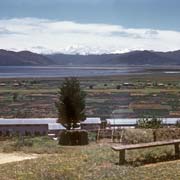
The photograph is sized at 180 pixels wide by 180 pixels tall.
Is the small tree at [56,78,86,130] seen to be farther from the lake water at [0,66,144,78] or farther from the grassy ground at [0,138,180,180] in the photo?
the lake water at [0,66,144,78]

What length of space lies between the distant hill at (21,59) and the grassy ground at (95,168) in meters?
165

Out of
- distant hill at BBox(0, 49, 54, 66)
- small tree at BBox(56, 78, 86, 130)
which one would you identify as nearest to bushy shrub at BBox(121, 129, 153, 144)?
small tree at BBox(56, 78, 86, 130)

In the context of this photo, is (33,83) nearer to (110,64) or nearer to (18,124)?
(18,124)

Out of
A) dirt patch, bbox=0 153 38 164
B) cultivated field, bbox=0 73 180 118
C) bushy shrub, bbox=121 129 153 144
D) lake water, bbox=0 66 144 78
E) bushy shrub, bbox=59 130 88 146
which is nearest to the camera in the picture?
dirt patch, bbox=0 153 38 164

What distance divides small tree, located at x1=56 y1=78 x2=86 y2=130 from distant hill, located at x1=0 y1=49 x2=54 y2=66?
510 feet

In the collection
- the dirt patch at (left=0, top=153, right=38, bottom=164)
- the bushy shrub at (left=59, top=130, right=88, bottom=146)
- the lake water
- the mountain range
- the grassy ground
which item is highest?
the mountain range

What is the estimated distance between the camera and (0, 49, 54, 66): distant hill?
17450 centimetres

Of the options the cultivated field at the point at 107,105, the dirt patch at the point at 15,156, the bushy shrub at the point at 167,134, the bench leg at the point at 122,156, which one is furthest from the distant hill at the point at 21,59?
the bench leg at the point at 122,156

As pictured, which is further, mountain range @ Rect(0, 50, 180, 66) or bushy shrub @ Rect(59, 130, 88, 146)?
mountain range @ Rect(0, 50, 180, 66)

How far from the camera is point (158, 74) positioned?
384 feet

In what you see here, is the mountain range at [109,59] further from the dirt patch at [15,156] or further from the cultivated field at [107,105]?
the dirt patch at [15,156]

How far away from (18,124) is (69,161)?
16.3 meters

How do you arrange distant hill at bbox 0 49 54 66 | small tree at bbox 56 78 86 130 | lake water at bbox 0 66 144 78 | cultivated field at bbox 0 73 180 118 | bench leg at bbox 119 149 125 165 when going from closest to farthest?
bench leg at bbox 119 149 125 165
small tree at bbox 56 78 86 130
cultivated field at bbox 0 73 180 118
lake water at bbox 0 66 144 78
distant hill at bbox 0 49 54 66

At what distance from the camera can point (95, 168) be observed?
29.4ft
